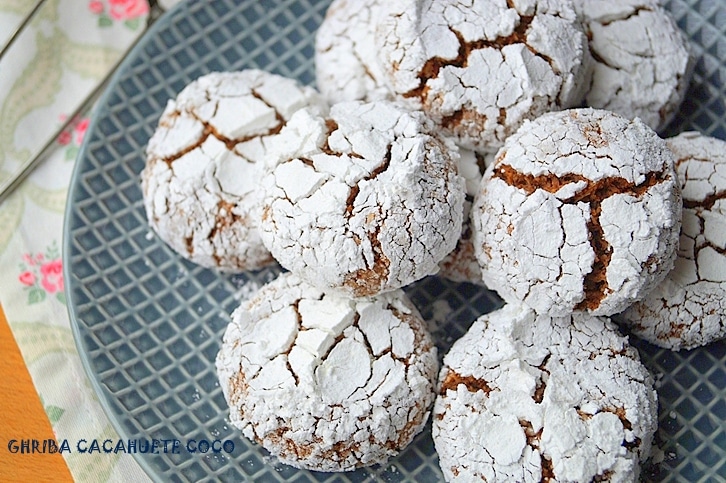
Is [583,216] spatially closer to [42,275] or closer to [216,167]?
[216,167]

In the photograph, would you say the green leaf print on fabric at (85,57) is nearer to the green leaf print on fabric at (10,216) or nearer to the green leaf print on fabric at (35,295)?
the green leaf print on fabric at (10,216)

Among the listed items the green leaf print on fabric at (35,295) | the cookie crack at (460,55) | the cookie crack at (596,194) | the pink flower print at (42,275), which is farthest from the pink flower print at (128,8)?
the cookie crack at (596,194)

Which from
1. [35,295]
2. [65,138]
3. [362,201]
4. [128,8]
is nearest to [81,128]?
[65,138]

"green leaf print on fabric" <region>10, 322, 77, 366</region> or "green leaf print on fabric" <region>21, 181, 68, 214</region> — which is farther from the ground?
"green leaf print on fabric" <region>21, 181, 68, 214</region>

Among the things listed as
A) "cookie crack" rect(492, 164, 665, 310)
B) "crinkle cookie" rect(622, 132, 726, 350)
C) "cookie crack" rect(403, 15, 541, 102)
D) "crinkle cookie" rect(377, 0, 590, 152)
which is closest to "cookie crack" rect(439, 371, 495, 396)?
"cookie crack" rect(492, 164, 665, 310)

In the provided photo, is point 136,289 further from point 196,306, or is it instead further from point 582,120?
point 582,120

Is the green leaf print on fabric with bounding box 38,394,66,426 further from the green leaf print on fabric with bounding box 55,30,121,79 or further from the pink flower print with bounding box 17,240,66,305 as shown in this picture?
the green leaf print on fabric with bounding box 55,30,121,79

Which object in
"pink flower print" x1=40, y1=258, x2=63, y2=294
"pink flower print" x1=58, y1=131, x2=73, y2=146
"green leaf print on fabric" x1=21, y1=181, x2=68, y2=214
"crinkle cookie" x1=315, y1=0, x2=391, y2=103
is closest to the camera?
"crinkle cookie" x1=315, y1=0, x2=391, y2=103
